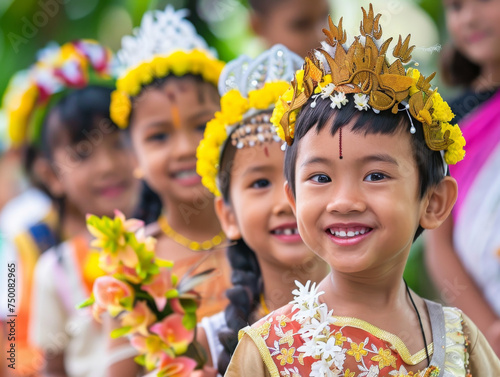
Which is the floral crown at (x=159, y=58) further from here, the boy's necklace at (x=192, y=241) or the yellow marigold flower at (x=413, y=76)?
the yellow marigold flower at (x=413, y=76)

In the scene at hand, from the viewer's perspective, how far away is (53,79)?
12.7ft

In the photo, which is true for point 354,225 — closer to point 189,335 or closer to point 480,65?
point 189,335

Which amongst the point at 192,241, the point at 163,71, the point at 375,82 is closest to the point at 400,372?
the point at 375,82

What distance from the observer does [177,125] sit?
9.46ft

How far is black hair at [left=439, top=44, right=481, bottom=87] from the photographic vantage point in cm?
320

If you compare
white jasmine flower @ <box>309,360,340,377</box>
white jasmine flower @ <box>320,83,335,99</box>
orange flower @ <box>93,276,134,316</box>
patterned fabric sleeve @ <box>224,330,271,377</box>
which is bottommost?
white jasmine flower @ <box>309,360,340,377</box>

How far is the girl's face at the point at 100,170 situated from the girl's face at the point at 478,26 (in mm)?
1622

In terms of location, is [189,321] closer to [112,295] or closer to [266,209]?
[112,295]

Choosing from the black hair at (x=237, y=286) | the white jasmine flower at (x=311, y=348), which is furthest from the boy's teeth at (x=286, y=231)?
the white jasmine flower at (x=311, y=348)

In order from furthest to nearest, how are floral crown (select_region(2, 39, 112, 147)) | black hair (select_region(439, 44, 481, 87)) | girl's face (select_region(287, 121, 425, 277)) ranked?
floral crown (select_region(2, 39, 112, 147)), black hair (select_region(439, 44, 481, 87)), girl's face (select_region(287, 121, 425, 277))

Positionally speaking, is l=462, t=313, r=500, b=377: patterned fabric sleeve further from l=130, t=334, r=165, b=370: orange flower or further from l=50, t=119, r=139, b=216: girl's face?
l=50, t=119, r=139, b=216: girl's face

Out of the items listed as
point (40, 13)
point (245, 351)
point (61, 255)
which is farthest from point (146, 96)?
point (40, 13)

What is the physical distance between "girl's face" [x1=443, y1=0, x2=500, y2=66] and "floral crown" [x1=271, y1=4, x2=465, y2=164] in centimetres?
143

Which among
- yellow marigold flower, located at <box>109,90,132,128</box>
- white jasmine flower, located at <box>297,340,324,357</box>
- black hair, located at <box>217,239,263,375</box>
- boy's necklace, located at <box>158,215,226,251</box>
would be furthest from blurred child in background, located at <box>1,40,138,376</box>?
white jasmine flower, located at <box>297,340,324,357</box>
